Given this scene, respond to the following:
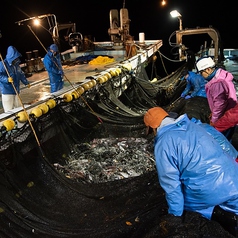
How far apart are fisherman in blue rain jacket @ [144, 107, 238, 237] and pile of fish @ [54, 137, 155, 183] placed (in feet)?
6.77

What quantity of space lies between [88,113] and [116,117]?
2.02ft

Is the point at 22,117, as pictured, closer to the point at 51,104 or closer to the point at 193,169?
the point at 51,104

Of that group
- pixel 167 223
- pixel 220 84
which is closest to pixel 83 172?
pixel 167 223

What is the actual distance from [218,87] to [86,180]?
267 cm

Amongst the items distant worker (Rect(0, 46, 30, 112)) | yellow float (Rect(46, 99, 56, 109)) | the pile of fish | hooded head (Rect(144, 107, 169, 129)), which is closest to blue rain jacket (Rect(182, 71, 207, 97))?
the pile of fish

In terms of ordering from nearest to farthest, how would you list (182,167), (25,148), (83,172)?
1. (182,167)
2. (25,148)
3. (83,172)

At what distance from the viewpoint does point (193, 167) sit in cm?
232

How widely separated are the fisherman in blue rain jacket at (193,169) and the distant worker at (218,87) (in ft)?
6.72

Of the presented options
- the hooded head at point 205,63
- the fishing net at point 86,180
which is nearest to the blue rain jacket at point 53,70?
the fishing net at point 86,180

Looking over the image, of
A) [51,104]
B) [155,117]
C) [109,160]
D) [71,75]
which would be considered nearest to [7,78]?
[51,104]

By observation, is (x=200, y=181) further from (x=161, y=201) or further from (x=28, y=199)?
(x=28, y=199)

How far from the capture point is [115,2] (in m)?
63.0

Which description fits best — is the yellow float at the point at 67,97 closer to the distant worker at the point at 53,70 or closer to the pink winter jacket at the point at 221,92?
the distant worker at the point at 53,70

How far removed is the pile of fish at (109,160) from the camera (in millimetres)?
4539
